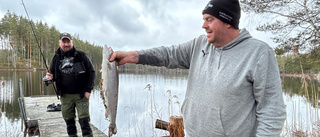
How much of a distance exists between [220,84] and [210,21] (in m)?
0.58

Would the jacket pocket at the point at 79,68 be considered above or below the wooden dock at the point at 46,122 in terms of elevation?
above

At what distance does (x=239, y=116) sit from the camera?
159 centimetres

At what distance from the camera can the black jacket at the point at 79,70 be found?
4.37 metres

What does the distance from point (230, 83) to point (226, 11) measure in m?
0.64

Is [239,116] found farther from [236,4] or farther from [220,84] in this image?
[236,4]

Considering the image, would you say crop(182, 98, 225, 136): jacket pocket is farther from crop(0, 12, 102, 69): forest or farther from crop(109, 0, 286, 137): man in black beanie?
crop(0, 12, 102, 69): forest

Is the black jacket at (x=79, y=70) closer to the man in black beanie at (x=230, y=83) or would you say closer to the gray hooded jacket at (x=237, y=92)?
the man in black beanie at (x=230, y=83)

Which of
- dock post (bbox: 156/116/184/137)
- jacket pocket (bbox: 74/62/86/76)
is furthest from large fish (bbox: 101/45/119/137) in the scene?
jacket pocket (bbox: 74/62/86/76)

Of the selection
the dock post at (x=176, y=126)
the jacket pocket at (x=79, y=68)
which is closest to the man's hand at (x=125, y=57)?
the dock post at (x=176, y=126)

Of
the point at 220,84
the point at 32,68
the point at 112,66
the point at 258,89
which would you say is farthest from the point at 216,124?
the point at 32,68

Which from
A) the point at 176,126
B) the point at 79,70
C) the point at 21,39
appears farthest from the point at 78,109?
the point at 21,39

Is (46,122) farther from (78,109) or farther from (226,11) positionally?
(226,11)

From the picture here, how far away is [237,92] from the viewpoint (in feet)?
5.11

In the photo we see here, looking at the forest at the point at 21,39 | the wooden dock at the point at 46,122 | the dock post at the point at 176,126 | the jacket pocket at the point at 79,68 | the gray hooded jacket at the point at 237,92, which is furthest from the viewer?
the forest at the point at 21,39
